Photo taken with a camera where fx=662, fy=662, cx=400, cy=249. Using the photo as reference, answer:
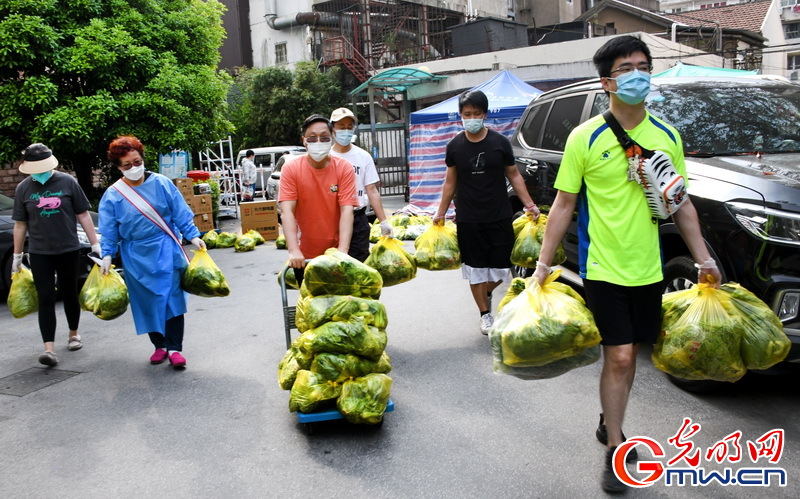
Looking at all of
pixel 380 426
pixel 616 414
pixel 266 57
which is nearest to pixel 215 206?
pixel 380 426

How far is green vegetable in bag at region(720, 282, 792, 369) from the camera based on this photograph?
321 cm

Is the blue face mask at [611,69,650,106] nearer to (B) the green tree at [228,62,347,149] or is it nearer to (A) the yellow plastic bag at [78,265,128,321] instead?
(A) the yellow plastic bag at [78,265,128,321]

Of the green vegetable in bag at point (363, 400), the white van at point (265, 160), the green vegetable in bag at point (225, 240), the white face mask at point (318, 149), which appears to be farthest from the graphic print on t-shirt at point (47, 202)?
the white van at point (265, 160)

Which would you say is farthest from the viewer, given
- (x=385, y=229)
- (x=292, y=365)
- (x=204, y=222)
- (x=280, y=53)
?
(x=280, y=53)

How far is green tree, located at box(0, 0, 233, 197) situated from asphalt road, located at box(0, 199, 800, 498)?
5687 mm

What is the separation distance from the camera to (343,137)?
578 centimetres

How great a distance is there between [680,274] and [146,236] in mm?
4031

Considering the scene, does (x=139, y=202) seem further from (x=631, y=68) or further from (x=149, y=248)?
(x=631, y=68)

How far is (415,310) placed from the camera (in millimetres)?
7035

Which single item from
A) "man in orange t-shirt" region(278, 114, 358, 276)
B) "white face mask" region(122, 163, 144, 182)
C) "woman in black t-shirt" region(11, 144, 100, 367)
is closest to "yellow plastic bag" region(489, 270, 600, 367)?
"man in orange t-shirt" region(278, 114, 358, 276)

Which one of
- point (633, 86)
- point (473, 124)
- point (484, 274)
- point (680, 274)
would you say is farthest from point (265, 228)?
point (633, 86)

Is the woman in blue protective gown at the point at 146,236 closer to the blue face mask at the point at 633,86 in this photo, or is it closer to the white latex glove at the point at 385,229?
the white latex glove at the point at 385,229

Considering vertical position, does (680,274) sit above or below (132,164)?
below

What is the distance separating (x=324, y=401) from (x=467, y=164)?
2.47 metres
